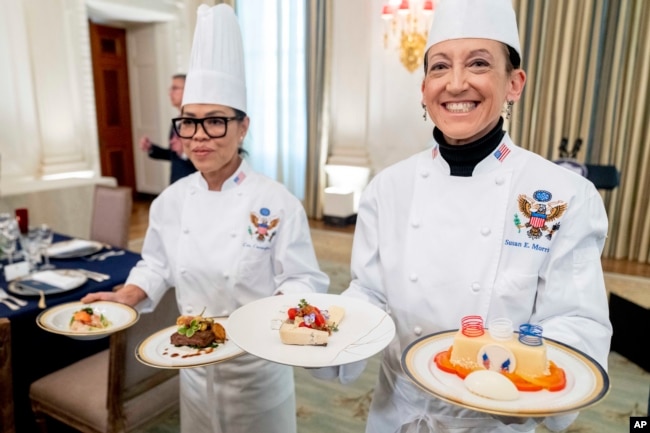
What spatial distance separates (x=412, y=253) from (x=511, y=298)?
0.19 metres

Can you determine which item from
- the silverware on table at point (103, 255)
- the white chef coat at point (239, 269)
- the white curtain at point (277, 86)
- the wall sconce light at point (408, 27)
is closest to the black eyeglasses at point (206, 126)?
the white chef coat at point (239, 269)

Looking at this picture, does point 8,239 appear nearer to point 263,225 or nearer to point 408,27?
point 263,225

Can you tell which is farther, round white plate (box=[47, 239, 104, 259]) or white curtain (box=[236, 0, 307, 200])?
white curtain (box=[236, 0, 307, 200])

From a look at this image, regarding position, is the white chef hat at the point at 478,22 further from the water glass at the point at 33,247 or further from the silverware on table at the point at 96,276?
the water glass at the point at 33,247

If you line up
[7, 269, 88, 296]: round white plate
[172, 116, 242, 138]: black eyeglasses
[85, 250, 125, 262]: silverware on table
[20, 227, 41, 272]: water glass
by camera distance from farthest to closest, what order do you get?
[85, 250, 125, 262]: silverware on table → [20, 227, 41, 272]: water glass → [7, 269, 88, 296]: round white plate → [172, 116, 242, 138]: black eyeglasses

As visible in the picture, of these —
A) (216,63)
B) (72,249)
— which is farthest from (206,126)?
(72,249)

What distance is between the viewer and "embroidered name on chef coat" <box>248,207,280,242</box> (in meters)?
1.29

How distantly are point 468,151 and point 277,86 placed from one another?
4.96 m

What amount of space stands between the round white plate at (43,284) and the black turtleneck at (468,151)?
1.48m

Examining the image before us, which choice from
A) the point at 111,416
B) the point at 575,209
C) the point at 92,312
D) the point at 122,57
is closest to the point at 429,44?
the point at 575,209

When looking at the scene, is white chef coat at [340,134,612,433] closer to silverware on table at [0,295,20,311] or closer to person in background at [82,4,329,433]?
person in background at [82,4,329,433]

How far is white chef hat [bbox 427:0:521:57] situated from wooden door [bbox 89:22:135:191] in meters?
6.12

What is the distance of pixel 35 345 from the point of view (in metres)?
1.75

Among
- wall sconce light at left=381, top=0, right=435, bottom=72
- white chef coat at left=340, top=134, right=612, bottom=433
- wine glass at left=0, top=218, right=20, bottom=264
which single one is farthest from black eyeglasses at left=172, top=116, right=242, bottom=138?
wall sconce light at left=381, top=0, right=435, bottom=72
